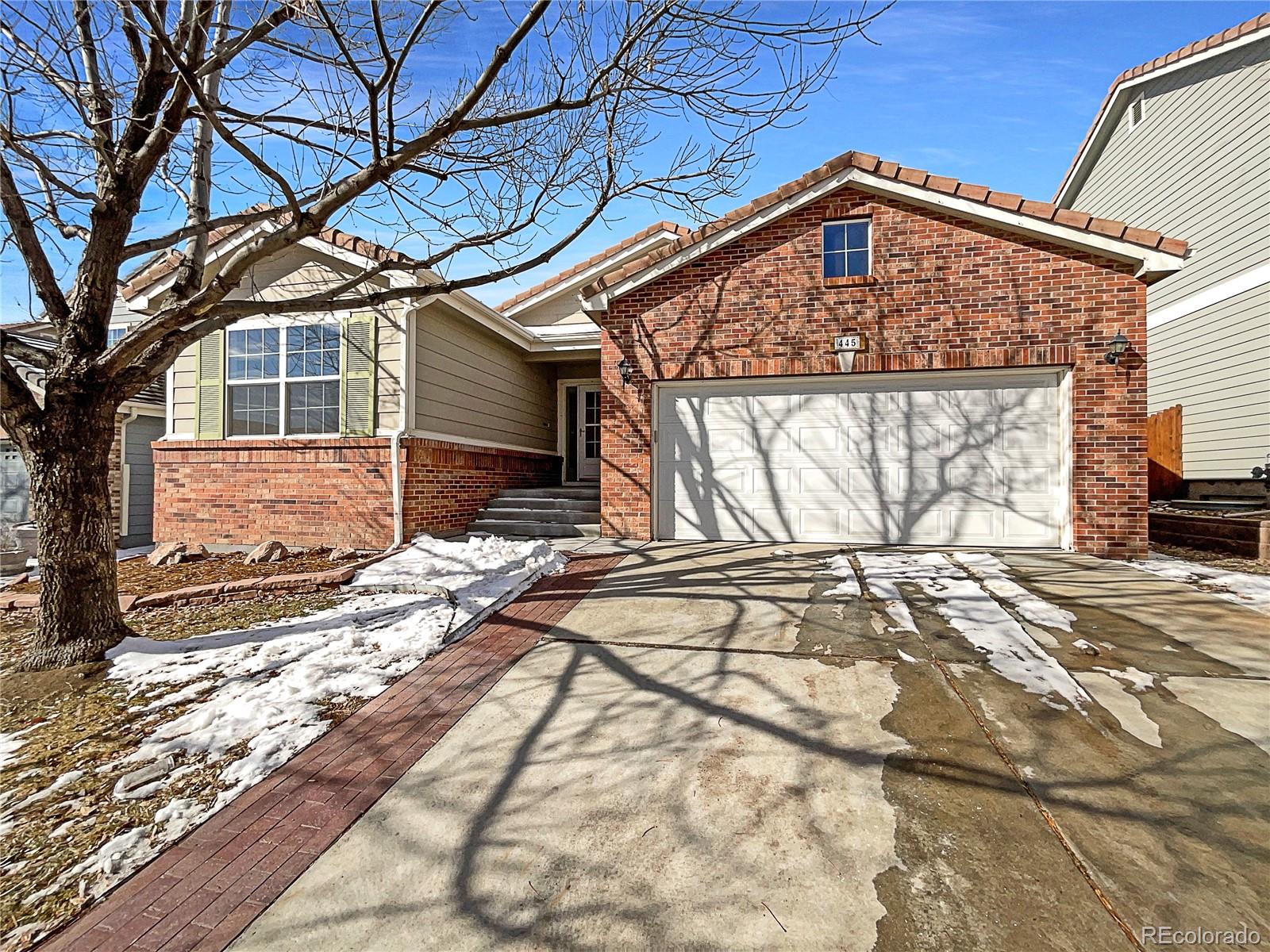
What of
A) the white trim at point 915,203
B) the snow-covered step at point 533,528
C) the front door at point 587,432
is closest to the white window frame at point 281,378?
the snow-covered step at point 533,528

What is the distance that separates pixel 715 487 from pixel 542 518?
2827 mm

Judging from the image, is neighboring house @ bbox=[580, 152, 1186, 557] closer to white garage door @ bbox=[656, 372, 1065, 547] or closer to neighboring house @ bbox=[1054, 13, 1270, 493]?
white garage door @ bbox=[656, 372, 1065, 547]

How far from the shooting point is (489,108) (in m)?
5.02

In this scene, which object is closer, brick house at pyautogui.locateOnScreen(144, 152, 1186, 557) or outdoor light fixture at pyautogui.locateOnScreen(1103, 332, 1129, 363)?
outdoor light fixture at pyautogui.locateOnScreen(1103, 332, 1129, 363)

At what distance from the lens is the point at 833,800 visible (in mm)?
2096

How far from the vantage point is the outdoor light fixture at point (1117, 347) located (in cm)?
606

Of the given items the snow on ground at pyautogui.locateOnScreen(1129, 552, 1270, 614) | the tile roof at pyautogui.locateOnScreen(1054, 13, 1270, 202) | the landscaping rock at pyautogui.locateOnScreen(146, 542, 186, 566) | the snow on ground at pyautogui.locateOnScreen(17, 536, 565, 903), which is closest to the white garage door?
the snow on ground at pyautogui.locateOnScreen(1129, 552, 1270, 614)

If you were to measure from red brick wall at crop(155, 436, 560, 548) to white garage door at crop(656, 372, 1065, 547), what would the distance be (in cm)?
325

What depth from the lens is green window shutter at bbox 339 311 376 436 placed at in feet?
24.2

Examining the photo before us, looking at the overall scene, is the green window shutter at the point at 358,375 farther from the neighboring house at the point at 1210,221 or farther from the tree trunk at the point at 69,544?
the neighboring house at the point at 1210,221

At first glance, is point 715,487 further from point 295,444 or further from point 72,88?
point 72,88

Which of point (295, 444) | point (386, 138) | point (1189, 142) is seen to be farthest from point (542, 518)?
point (1189, 142)

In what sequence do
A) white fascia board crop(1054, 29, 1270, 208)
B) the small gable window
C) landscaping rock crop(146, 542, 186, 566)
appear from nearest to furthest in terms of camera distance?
landscaping rock crop(146, 542, 186, 566) < the small gable window < white fascia board crop(1054, 29, 1270, 208)

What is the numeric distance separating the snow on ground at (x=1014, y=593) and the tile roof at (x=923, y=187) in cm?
386
